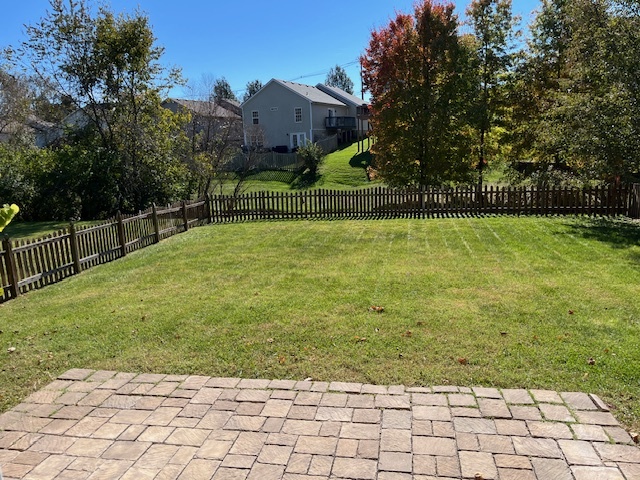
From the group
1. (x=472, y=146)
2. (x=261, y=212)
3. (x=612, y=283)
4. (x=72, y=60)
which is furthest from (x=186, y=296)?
(x=472, y=146)

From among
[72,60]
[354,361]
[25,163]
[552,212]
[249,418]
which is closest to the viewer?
[249,418]

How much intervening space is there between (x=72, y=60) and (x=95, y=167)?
12.4ft

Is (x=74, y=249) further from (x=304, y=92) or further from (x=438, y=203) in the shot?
(x=304, y=92)

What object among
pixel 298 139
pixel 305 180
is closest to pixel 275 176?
pixel 305 180

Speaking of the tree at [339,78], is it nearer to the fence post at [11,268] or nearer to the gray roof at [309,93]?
the gray roof at [309,93]

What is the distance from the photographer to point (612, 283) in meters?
6.55

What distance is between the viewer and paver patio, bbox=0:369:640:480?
2.83 m

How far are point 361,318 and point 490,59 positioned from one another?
1675 cm

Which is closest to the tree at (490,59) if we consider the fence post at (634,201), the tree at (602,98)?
the tree at (602,98)

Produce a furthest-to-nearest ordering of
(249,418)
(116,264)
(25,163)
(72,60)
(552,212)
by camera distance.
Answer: (25,163) < (72,60) < (552,212) < (116,264) < (249,418)

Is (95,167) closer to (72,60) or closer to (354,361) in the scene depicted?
(72,60)

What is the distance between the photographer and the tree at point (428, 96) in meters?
16.9

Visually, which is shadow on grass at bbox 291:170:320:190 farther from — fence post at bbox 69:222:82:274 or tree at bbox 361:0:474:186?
fence post at bbox 69:222:82:274

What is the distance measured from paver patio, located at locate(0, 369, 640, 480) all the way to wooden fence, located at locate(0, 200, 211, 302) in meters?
4.32
